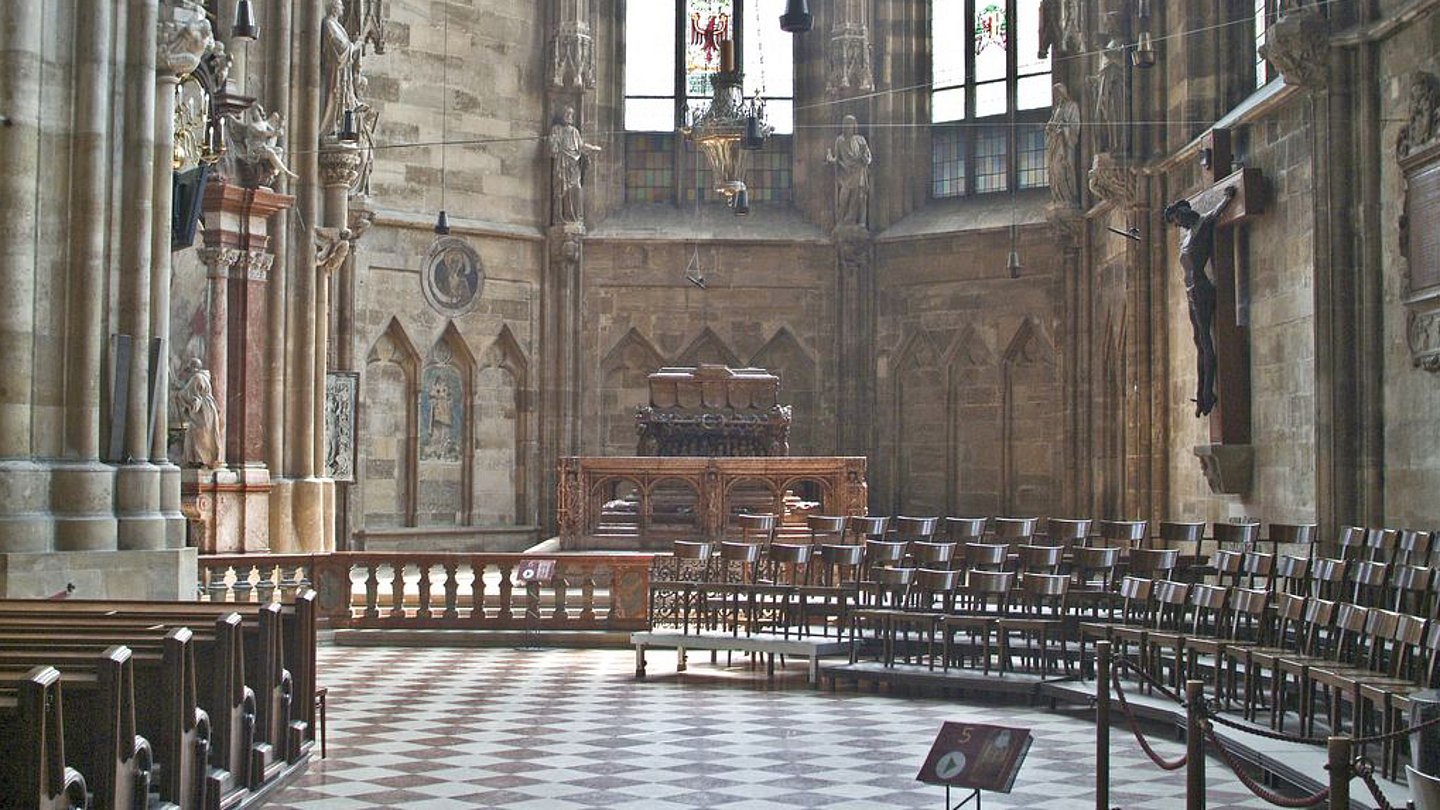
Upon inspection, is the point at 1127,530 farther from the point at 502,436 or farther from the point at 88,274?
the point at 502,436

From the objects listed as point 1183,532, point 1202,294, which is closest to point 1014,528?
point 1183,532

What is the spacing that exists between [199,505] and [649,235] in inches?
431

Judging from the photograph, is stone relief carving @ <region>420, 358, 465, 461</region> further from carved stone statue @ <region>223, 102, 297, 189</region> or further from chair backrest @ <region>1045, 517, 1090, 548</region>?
chair backrest @ <region>1045, 517, 1090, 548</region>

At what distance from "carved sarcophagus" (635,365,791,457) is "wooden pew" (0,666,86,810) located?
52.4ft

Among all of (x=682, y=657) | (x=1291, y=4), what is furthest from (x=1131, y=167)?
(x=682, y=657)

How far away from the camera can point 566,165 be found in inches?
1062

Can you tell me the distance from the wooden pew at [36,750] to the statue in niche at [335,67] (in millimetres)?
Answer: 15970

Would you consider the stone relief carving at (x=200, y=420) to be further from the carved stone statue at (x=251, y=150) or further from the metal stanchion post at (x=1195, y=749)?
the metal stanchion post at (x=1195, y=749)

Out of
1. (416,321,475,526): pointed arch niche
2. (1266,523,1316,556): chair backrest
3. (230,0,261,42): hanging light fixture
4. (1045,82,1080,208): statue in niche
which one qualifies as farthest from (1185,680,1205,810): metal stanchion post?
(416,321,475,526): pointed arch niche

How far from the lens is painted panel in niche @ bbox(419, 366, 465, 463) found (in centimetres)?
2638

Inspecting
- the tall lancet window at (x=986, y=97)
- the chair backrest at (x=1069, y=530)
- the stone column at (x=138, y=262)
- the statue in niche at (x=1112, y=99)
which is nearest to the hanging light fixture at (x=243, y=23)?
the stone column at (x=138, y=262)

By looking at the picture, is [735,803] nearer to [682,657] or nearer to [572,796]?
[572,796]

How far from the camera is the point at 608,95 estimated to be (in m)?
28.2

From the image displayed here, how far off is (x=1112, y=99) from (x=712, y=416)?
6236 mm
